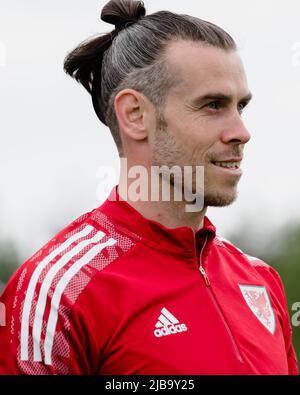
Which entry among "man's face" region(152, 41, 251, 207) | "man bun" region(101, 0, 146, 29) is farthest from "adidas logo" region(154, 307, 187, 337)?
"man bun" region(101, 0, 146, 29)

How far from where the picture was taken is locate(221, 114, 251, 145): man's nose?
4.09 m

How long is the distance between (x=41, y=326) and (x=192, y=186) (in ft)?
2.94

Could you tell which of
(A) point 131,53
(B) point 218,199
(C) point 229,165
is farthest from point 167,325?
(A) point 131,53

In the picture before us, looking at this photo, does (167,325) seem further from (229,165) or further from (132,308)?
(229,165)

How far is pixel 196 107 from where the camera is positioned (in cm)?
412

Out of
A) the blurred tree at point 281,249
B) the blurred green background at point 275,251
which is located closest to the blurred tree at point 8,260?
the blurred green background at point 275,251

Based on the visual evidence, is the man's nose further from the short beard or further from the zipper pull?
the zipper pull

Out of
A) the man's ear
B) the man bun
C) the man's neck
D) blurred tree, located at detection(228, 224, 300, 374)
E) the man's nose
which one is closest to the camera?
the man's nose

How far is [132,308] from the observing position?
12.7 feet

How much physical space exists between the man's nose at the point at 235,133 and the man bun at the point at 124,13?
0.83 meters

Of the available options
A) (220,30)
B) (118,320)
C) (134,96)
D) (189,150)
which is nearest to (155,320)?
(118,320)

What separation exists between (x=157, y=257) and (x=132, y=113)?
2.25 ft

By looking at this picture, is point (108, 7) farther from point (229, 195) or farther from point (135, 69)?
point (229, 195)

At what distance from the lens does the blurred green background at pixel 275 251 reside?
2615cm
